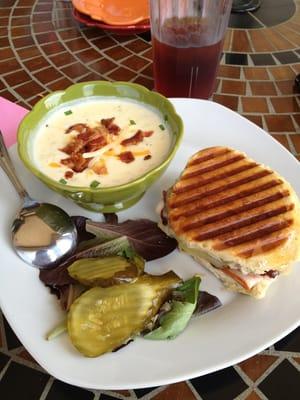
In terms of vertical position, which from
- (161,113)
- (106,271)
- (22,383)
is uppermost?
(161,113)

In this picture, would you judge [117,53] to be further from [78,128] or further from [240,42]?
[78,128]

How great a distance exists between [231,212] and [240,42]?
1.09m

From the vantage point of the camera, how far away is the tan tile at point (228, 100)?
1.69m

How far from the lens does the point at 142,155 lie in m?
1.33

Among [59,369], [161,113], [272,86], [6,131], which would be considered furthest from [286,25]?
[59,369]

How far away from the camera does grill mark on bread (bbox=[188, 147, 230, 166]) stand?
1.32 metres

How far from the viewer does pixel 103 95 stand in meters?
1.49

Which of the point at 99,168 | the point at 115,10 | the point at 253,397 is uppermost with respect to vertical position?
the point at 115,10

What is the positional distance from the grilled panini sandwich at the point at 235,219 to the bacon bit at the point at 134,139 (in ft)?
0.57

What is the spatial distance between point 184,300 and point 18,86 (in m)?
1.15

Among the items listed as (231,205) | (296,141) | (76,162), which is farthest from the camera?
(296,141)

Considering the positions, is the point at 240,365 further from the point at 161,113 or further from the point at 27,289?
the point at 161,113

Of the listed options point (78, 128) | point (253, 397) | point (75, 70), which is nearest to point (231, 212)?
point (253, 397)

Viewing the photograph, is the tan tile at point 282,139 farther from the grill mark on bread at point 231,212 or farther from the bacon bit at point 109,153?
the bacon bit at point 109,153
